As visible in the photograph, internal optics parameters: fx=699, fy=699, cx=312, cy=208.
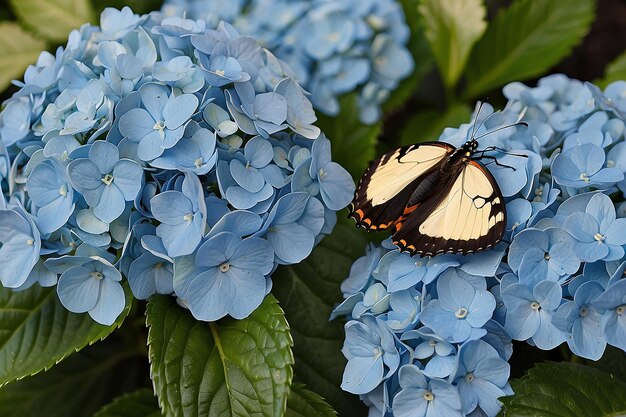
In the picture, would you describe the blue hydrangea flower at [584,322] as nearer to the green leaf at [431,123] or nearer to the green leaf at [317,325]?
the green leaf at [317,325]

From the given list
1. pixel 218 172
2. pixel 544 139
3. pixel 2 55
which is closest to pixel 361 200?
pixel 218 172

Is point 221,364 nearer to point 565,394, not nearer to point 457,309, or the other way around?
point 457,309

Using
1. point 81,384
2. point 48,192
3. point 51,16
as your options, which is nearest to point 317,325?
point 48,192

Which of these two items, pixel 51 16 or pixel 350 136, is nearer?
pixel 350 136

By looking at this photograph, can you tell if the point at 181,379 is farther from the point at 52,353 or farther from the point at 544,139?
the point at 544,139

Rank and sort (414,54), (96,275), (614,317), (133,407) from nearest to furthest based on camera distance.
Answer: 1. (614,317)
2. (96,275)
3. (133,407)
4. (414,54)


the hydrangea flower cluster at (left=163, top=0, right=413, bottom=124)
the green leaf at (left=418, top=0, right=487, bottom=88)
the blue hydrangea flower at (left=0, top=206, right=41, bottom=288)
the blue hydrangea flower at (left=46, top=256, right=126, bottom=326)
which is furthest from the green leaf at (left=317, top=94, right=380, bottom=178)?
the blue hydrangea flower at (left=0, top=206, right=41, bottom=288)

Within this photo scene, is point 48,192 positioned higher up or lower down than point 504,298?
higher up

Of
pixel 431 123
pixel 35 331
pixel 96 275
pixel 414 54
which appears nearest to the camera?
pixel 96 275
